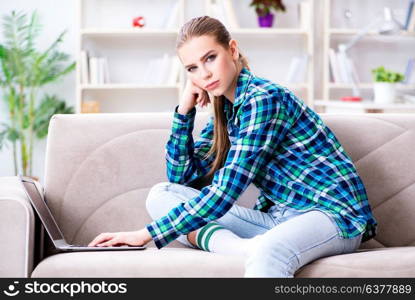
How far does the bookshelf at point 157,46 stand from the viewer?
515cm

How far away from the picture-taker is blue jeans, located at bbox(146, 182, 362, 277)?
1.54 m

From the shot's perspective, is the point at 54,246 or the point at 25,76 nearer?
the point at 54,246

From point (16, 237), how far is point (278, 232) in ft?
2.20

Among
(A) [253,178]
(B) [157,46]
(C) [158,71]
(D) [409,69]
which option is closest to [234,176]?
(A) [253,178]

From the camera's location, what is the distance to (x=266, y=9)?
17.1ft

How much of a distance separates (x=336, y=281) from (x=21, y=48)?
4002 mm

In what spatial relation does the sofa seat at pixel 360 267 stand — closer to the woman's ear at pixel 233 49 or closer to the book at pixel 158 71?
the woman's ear at pixel 233 49

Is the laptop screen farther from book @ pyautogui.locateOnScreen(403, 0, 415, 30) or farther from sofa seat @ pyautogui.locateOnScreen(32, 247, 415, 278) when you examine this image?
book @ pyautogui.locateOnScreen(403, 0, 415, 30)

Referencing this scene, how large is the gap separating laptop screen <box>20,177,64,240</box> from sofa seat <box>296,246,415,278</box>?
0.69m

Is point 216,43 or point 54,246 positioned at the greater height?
point 216,43

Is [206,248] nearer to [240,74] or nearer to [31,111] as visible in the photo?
[240,74]

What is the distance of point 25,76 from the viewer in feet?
16.5

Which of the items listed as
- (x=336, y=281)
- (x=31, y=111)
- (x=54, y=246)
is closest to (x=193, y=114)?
(x=54, y=246)

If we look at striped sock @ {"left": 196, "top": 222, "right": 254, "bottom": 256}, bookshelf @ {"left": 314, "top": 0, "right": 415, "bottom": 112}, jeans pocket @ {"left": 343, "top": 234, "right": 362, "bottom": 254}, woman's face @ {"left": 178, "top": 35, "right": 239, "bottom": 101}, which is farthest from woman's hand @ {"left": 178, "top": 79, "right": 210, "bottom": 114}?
bookshelf @ {"left": 314, "top": 0, "right": 415, "bottom": 112}
